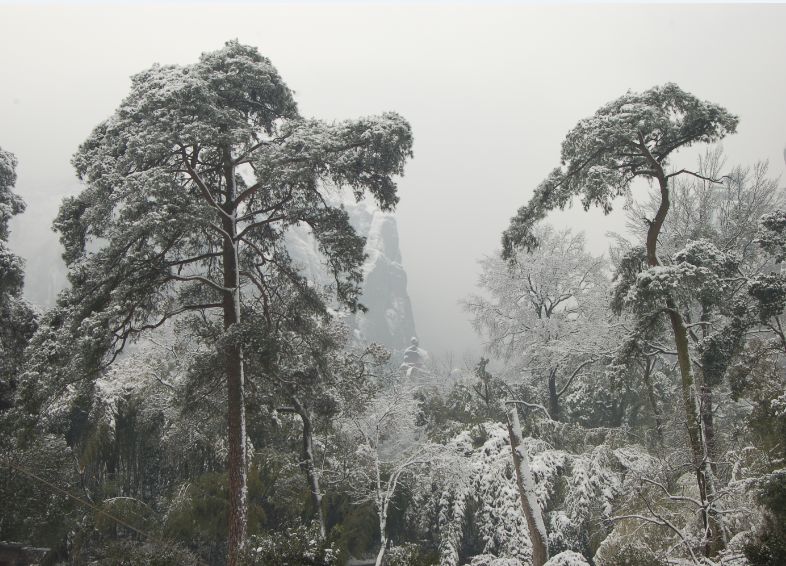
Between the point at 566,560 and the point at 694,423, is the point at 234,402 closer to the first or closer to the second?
the point at 566,560

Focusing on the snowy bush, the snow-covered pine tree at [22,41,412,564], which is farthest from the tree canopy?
the snowy bush

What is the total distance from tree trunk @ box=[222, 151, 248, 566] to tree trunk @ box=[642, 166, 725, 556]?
704cm

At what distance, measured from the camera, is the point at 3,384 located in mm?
12781

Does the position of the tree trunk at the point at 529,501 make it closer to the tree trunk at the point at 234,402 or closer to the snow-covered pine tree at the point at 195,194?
the snow-covered pine tree at the point at 195,194

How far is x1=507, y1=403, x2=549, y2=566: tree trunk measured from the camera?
352 inches

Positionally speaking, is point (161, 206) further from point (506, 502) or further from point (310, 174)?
point (506, 502)

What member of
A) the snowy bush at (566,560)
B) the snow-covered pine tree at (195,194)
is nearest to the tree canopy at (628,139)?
the snow-covered pine tree at (195,194)

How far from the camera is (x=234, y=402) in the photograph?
977 cm

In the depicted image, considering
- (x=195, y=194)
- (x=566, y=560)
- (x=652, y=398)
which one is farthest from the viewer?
(x=652, y=398)

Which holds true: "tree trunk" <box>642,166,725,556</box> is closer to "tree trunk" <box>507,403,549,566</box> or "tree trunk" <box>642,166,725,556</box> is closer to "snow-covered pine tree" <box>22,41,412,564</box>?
"tree trunk" <box>507,403,549,566</box>

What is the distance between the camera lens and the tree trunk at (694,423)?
773 cm

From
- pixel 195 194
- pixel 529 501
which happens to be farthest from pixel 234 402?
pixel 529 501

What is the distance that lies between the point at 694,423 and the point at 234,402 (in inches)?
301

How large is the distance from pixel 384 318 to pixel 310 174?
118m
